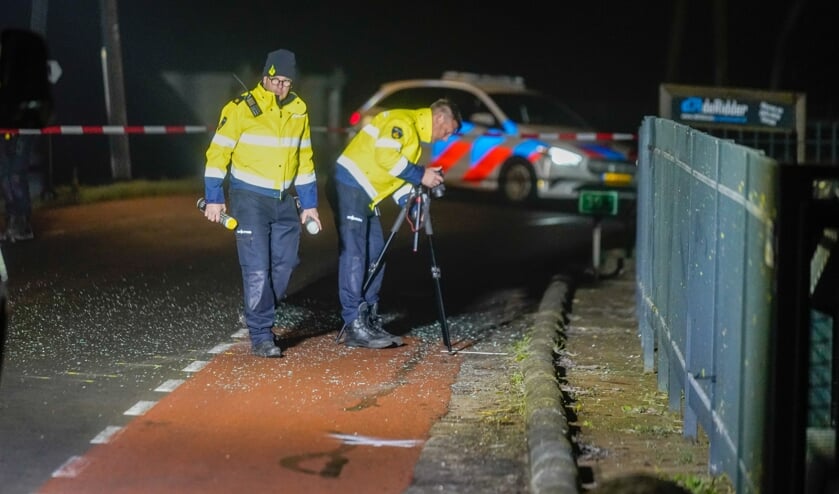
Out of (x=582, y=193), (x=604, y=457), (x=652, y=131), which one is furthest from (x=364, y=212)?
(x=582, y=193)

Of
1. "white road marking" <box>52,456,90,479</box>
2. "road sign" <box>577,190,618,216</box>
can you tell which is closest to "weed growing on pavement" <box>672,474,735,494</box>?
"white road marking" <box>52,456,90,479</box>

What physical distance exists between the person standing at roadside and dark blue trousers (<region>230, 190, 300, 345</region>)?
6015mm

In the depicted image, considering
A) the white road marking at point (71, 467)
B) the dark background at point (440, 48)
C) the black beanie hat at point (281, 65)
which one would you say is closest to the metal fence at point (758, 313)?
the black beanie hat at point (281, 65)

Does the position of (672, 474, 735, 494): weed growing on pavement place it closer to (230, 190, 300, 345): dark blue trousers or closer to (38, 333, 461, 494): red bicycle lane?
(38, 333, 461, 494): red bicycle lane

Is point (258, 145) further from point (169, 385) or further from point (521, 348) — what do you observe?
point (521, 348)

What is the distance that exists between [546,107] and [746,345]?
15172 millimetres

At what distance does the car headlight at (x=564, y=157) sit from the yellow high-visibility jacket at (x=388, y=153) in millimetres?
9570

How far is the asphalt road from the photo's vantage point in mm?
7094

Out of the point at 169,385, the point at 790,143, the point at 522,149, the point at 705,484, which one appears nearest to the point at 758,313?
the point at 705,484

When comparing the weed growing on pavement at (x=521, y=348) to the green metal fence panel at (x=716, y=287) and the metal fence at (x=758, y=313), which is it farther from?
the metal fence at (x=758, y=313)

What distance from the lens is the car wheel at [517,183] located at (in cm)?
1884

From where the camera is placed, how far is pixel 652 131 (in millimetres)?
9031

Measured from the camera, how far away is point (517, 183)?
1895 cm

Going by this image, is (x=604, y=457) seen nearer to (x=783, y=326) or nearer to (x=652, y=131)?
(x=783, y=326)
